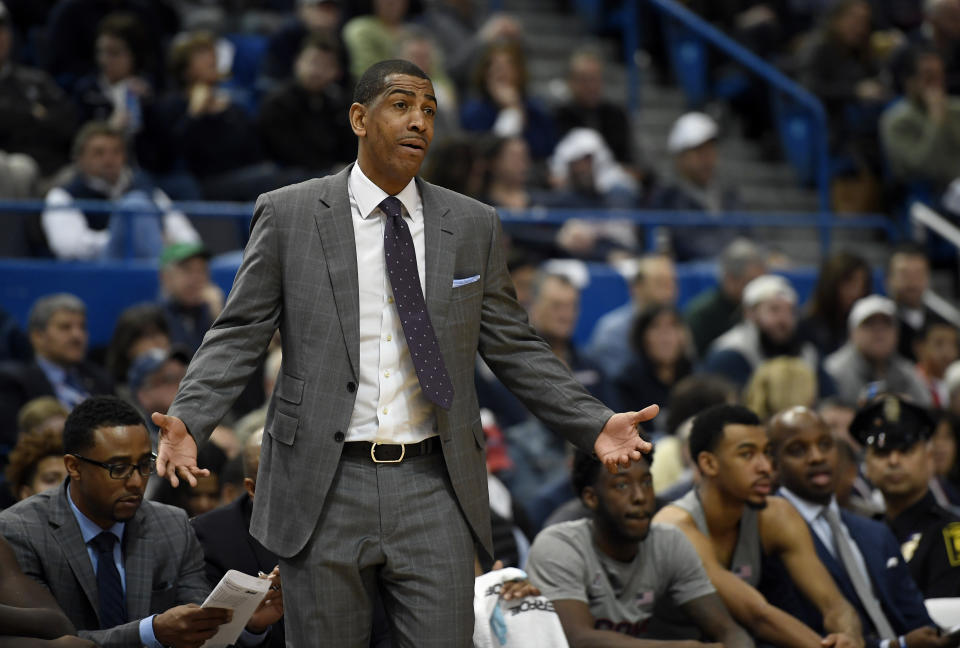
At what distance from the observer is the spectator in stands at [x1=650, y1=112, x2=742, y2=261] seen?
1141 centimetres

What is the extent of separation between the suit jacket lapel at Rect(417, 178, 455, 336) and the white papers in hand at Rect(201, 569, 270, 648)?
1.10 meters

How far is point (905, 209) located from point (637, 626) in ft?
25.3

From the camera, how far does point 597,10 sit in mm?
14000

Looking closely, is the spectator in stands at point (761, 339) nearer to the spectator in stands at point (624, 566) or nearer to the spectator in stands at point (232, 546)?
the spectator in stands at point (624, 566)

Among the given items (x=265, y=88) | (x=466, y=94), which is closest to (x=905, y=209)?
(x=466, y=94)

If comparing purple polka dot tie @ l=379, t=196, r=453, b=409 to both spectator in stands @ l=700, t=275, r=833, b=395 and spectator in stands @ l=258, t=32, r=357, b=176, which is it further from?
spectator in stands @ l=258, t=32, r=357, b=176

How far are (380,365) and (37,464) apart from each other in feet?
8.34

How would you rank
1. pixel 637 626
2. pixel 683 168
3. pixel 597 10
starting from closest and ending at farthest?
1. pixel 637 626
2. pixel 683 168
3. pixel 597 10

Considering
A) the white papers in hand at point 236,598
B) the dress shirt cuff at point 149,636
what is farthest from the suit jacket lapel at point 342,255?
the dress shirt cuff at point 149,636

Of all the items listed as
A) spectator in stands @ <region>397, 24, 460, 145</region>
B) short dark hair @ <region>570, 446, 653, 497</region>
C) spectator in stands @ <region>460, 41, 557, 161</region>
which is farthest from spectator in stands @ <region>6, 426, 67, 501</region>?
spectator in stands @ <region>460, 41, 557, 161</region>

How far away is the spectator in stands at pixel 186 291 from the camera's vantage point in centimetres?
848

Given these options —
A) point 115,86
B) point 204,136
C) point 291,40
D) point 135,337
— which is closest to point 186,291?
point 135,337

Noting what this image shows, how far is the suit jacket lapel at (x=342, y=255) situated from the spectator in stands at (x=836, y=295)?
699cm

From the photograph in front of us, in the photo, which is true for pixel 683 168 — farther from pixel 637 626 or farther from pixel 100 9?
pixel 637 626
